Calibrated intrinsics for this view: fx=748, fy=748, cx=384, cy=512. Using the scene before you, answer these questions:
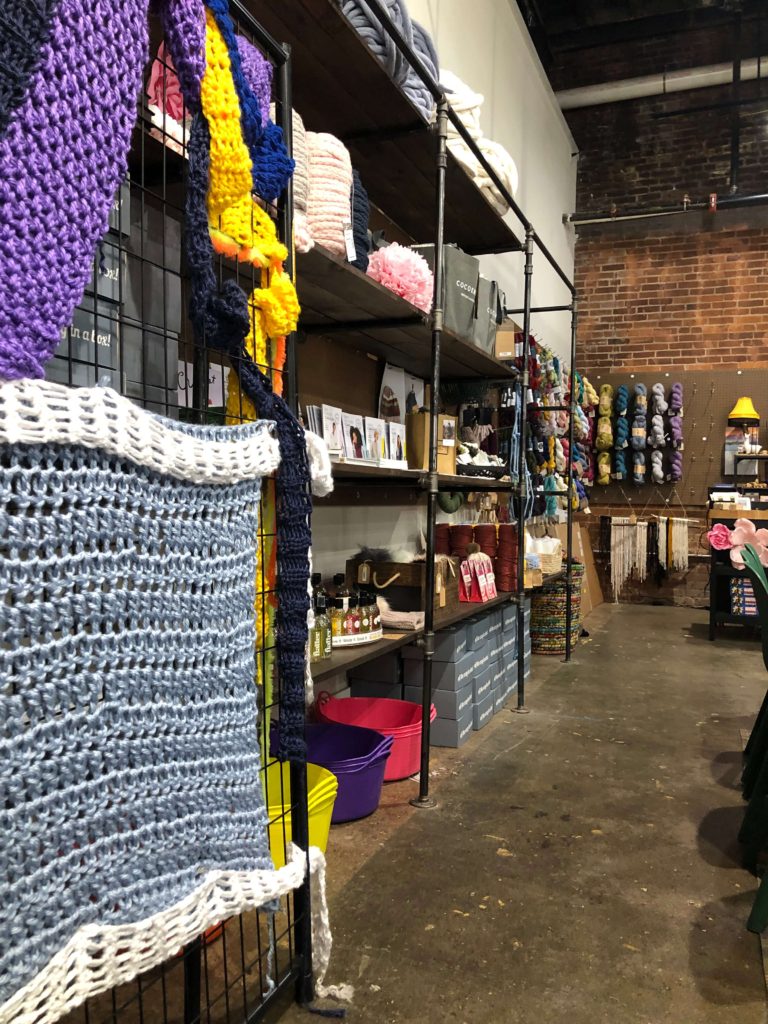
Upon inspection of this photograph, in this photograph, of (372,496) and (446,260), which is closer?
(446,260)

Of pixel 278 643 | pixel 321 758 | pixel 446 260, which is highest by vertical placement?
pixel 446 260

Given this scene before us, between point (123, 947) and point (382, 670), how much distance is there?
2187 millimetres

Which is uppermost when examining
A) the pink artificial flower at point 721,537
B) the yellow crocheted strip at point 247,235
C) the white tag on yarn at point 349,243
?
the white tag on yarn at point 349,243

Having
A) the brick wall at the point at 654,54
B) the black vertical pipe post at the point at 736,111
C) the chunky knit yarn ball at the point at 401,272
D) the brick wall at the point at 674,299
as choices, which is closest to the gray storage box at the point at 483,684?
the chunky knit yarn ball at the point at 401,272

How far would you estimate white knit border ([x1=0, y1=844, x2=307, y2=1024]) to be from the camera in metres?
0.82

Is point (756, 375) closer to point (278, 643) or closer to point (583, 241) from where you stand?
point (583, 241)

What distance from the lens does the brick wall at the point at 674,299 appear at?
22.8 ft

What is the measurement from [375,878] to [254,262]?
63.6 inches

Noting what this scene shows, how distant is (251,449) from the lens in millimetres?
1183

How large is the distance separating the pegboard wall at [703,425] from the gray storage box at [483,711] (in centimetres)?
427

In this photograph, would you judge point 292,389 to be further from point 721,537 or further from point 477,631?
point 721,537

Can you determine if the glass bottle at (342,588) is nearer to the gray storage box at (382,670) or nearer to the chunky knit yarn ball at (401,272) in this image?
the gray storage box at (382,670)

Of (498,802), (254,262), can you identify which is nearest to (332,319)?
(254,262)

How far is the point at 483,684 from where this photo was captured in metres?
Answer: 3.39
